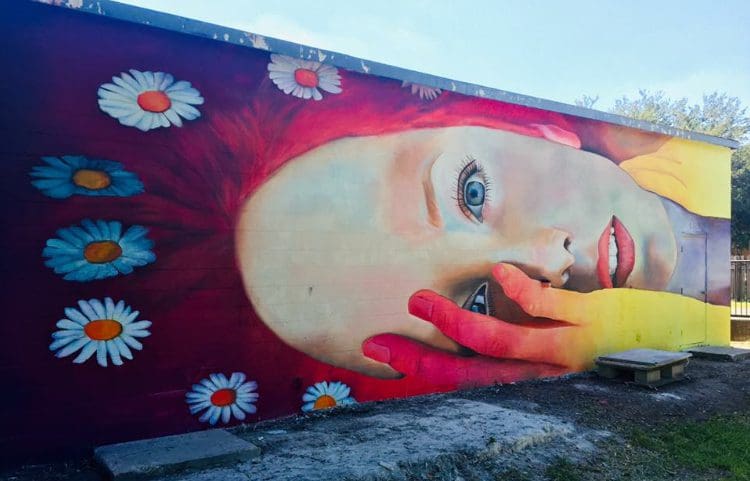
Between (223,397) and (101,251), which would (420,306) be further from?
(101,251)

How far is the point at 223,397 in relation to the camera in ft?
16.8

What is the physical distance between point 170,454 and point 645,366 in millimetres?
5997

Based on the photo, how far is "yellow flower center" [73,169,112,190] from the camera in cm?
452

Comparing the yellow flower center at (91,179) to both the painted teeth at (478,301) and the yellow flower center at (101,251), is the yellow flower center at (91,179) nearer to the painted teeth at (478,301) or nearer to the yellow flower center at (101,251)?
the yellow flower center at (101,251)

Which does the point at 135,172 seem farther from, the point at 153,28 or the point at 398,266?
the point at 398,266

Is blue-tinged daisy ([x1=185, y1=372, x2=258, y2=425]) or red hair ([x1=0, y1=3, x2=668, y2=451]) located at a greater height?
red hair ([x1=0, y1=3, x2=668, y2=451])

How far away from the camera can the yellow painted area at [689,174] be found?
30.5 feet

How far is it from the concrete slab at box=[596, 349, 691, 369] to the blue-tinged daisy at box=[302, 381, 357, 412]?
4006 millimetres

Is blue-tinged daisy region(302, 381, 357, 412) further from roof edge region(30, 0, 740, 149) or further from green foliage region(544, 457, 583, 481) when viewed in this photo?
roof edge region(30, 0, 740, 149)

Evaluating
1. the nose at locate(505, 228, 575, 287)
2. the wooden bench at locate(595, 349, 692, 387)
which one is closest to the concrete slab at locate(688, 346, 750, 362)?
the wooden bench at locate(595, 349, 692, 387)

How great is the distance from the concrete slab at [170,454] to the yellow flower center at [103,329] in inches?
35.4

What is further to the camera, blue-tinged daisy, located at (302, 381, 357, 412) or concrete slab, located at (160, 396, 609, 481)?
blue-tinged daisy, located at (302, 381, 357, 412)

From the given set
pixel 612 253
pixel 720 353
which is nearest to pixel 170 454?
pixel 612 253

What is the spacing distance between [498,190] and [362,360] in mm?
2947
